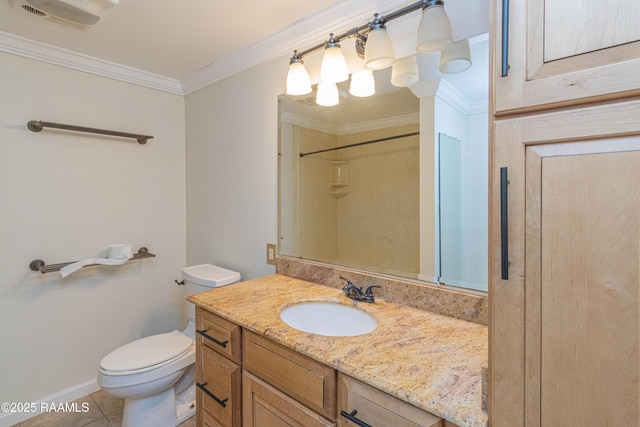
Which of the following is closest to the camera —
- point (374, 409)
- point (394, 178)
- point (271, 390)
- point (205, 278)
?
point (374, 409)

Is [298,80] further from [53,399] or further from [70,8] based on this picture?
[53,399]

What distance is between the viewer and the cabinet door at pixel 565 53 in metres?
0.49

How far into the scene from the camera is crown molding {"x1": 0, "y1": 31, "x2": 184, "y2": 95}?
5.64 ft

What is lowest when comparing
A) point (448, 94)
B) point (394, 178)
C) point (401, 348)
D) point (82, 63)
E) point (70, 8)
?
point (401, 348)

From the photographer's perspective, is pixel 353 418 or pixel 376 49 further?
pixel 376 49

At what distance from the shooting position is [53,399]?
188cm

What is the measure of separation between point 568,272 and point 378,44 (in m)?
1.05

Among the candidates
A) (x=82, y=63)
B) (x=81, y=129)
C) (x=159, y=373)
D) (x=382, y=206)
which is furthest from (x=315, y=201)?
(x=82, y=63)

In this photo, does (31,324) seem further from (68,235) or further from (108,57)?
(108,57)

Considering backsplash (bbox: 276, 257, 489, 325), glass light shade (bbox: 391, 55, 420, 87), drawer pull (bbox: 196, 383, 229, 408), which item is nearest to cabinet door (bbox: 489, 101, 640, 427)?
backsplash (bbox: 276, 257, 489, 325)

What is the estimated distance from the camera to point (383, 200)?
138cm

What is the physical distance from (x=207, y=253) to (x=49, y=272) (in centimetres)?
90

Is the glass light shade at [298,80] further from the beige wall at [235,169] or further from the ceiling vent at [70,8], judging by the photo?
the ceiling vent at [70,8]

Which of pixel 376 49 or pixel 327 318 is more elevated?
pixel 376 49
